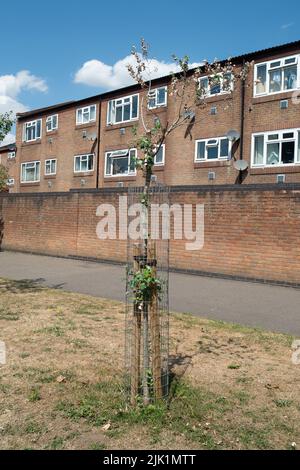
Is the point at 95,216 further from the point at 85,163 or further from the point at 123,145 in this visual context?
the point at 85,163

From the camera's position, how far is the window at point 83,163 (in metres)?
25.5

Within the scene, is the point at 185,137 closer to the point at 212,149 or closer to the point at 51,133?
the point at 212,149

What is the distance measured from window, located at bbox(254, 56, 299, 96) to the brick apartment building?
39 mm

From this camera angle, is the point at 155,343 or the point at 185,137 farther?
the point at 185,137

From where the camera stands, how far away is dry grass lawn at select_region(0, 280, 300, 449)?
10.8 feet

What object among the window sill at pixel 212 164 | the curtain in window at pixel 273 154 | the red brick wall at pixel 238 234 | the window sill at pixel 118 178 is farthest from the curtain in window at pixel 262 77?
the window sill at pixel 118 178

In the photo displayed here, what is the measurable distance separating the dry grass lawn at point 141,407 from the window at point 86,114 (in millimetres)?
20719

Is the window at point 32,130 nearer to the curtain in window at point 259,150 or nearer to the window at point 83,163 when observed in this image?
the window at point 83,163

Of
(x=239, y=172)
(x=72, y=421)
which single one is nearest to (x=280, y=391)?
(x=72, y=421)

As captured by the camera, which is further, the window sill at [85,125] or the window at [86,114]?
the window at [86,114]

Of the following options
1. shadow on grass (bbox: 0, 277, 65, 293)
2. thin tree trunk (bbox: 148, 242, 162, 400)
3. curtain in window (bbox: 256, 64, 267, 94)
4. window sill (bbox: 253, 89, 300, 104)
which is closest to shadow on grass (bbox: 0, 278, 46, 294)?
shadow on grass (bbox: 0, 277, 65, 293)

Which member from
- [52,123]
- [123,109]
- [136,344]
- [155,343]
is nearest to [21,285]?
[136,344]

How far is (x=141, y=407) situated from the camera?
146 inches

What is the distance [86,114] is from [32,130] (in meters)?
6.30
